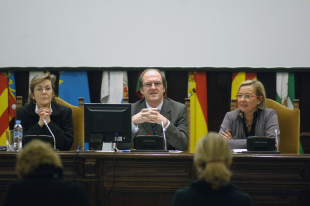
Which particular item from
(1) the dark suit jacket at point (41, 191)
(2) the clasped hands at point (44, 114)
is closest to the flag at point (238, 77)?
(2) the clasped hands at point (44, 114)

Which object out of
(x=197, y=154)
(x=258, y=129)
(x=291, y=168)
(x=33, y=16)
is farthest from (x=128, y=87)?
(x=197, y=154)

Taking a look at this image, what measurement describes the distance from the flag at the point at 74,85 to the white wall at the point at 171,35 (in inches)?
4.8

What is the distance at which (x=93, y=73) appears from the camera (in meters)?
4.14

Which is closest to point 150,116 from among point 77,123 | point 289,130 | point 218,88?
point 77,123

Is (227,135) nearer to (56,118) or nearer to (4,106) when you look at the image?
(56,118)

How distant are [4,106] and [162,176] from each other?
2.45 meters

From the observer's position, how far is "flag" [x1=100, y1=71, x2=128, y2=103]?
407 centimetres

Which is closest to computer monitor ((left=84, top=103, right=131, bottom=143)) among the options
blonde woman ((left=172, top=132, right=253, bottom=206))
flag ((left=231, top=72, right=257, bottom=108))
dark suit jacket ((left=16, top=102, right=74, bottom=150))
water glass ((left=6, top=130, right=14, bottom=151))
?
dark suit jacket ((left=16, top=102, right=74, bottom=150))

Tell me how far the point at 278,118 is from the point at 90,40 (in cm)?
214

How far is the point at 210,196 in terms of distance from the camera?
135 centimetres

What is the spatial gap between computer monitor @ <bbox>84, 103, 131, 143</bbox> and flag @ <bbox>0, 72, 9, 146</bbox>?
72.9 inches

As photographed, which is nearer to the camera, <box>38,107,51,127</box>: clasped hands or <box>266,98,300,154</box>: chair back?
<box>38,107,51,127</box>: clasped hands

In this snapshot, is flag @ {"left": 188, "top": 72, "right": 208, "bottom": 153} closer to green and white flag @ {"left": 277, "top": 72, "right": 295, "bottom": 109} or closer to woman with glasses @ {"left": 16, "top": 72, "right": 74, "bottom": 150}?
green and white flag @ {"left": 277, "top": 72, "right": 295, "bottom": 109}

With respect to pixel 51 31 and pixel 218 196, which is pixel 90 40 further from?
pixel 218 196
